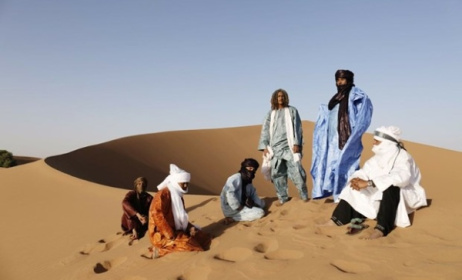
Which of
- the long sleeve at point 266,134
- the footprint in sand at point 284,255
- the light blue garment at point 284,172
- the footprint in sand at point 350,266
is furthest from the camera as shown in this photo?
the long sleeve at point 266,134

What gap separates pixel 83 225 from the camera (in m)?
6.79

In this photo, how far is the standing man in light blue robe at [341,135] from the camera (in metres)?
5.23

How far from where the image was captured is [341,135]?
5.38 meters

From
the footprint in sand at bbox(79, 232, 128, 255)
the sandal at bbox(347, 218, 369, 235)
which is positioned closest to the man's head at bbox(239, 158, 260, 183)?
the sandal at bbox(347, 218, 369, 235)

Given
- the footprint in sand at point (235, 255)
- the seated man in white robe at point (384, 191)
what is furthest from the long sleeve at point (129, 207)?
the seated man in white robe at point (384, 191)

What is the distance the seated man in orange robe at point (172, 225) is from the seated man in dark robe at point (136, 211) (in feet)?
3.42

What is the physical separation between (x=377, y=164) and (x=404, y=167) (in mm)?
337

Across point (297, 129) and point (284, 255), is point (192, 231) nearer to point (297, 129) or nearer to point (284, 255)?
point (284, 255)

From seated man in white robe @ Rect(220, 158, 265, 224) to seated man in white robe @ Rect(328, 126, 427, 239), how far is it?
1373 mm

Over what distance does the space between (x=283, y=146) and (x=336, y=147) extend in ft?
2.74

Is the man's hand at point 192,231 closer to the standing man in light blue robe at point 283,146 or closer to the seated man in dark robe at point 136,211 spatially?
the seated man in dark robe at point 136,211

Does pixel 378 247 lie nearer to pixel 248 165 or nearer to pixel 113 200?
pixel 248 165

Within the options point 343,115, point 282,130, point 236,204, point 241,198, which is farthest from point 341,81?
point 236,204

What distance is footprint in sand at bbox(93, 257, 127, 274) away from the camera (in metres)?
4.25
